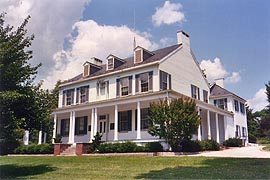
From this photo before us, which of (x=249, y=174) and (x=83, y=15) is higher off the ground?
(x=83, y=15)

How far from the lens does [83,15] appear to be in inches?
447

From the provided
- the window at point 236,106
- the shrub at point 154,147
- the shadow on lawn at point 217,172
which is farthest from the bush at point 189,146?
the window at point 236,106

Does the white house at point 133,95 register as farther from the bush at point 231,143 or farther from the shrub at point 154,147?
the shrub at point 154,147

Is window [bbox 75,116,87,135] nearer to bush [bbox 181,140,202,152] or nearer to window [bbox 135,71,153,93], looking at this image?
window [bbox 135,71,153,93]

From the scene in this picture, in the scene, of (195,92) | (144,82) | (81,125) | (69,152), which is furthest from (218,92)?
(69,152)

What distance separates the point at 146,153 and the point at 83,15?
932cm

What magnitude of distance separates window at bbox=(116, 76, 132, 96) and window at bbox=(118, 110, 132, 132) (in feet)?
5.02

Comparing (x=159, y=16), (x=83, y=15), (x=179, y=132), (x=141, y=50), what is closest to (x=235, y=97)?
(x=141, y=50)

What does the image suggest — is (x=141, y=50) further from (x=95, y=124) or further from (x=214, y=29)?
(x=214, y=29)

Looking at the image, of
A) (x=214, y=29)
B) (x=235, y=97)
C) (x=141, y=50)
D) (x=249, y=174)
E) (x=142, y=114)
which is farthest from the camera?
(x=235, y=97)

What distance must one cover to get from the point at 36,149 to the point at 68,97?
607 centimetres

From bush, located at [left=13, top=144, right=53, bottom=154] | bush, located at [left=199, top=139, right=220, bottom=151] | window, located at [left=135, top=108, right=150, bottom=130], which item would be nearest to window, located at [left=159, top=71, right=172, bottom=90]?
window, located at [left=135, top=108, right=150, bottom=130]

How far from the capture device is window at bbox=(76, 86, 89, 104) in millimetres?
26106

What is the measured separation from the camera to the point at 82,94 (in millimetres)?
26438
